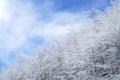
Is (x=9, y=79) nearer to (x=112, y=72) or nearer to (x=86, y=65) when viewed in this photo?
(x=86, y=65)

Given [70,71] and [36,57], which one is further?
[36,57]

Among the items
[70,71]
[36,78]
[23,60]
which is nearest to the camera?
[70,71]

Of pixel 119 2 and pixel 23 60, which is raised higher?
pixel 119 2

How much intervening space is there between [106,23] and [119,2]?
207cm

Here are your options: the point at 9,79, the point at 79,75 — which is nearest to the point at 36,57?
the point at 9,79

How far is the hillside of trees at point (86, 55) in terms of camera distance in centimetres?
1756

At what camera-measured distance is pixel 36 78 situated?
79.5ft

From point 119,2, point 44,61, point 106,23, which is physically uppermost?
point 119,2

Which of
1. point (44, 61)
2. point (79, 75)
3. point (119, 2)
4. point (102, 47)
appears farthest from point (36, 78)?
point (119, 2)

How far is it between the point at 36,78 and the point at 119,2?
451 inches

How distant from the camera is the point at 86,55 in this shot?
18625 mm

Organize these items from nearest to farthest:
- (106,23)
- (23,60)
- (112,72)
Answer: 1. (112,72)
2. (106,23)
3. (23,60)

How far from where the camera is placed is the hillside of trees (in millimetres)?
17562

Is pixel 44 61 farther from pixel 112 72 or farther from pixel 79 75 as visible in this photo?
pixel 112 72
